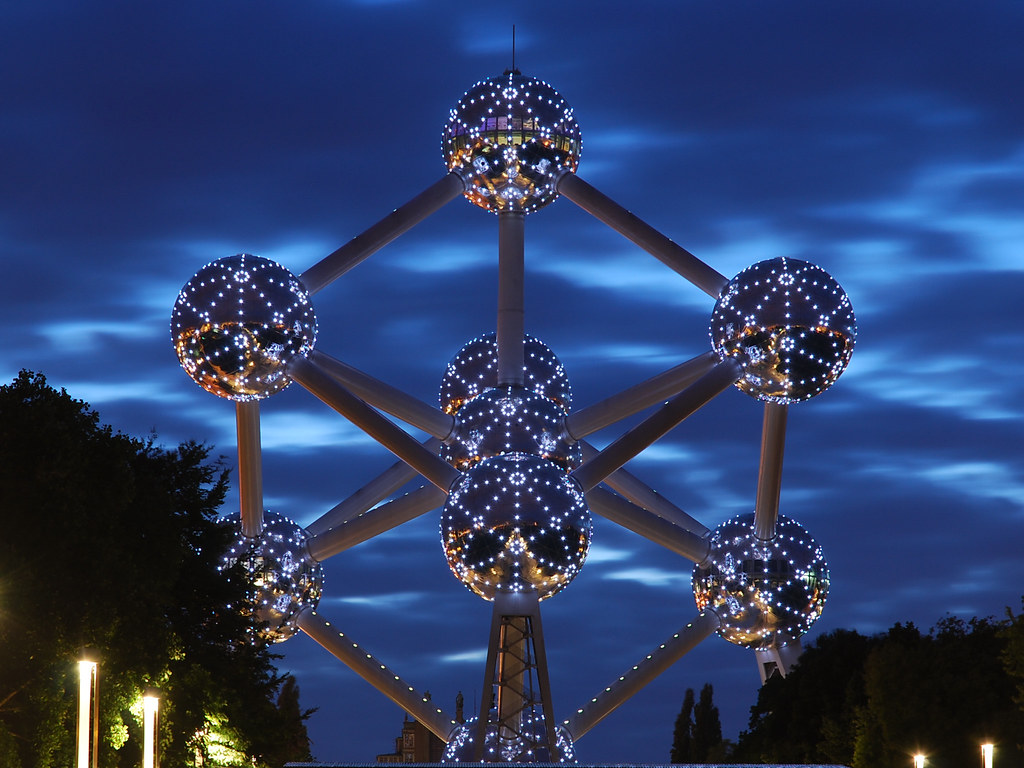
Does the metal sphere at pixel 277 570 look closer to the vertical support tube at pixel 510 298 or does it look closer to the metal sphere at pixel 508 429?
the metal sphere at pixel 508 429

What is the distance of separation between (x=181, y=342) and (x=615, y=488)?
10356 millimetres

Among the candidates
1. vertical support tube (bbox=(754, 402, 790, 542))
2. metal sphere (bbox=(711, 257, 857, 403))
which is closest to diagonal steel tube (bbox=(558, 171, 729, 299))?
metal sphere (bbox=(711, 257, 857, 403))

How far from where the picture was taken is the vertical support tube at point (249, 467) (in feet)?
120

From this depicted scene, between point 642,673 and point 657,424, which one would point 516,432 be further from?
point 642,673

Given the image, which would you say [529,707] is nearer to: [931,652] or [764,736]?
[931,652]

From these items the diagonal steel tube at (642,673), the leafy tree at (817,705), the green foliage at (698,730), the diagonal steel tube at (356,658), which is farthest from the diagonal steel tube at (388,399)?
the green foliage at (698,730)

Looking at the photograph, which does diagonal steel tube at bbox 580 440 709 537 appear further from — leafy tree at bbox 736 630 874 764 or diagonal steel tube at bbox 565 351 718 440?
leafy tree at bbox 736 630 874 764

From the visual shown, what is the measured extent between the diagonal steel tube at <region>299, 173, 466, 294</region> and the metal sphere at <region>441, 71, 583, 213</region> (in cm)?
66

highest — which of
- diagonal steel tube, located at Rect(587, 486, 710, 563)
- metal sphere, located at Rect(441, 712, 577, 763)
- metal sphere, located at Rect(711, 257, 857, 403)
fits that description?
metal sphere, located at Rect(711, 257, 857, 403)

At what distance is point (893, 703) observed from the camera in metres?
45.3

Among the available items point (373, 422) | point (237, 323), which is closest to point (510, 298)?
point (373, 422)

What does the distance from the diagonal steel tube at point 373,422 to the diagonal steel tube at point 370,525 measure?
2.56 metres

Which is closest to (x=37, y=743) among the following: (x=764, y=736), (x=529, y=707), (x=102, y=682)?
(x=102, y=682)

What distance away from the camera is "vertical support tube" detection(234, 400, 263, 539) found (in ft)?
120
